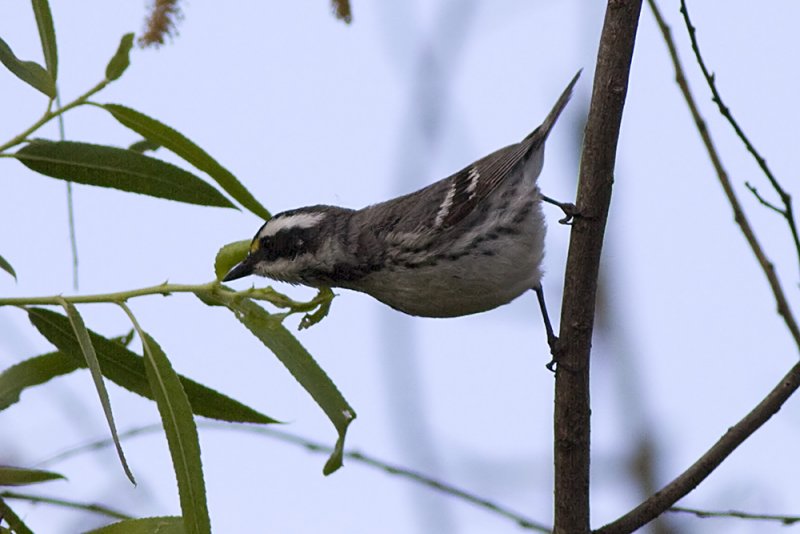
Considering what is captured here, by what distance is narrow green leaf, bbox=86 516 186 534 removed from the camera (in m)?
2.48

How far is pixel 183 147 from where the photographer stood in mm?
2969

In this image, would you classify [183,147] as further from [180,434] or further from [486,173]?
[486,173]

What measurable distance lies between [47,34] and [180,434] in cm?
111

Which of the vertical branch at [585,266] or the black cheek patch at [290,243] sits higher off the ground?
the black cheek patch at [290,243]

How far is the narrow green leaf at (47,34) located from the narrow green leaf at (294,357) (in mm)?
728

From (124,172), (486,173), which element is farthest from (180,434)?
(486,173)

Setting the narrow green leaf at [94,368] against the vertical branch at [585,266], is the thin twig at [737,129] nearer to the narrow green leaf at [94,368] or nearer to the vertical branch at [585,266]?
the vertical branch at [585,266]

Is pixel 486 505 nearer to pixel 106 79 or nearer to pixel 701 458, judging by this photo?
pixel 701 458

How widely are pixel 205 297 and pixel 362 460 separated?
4.92 ft

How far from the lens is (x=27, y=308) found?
260 centimetres

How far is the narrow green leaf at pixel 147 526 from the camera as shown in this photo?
8.13 ft

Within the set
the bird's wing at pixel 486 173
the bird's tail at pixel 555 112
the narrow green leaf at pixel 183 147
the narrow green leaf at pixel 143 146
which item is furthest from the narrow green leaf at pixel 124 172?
the bird's tail at pixel 555 112

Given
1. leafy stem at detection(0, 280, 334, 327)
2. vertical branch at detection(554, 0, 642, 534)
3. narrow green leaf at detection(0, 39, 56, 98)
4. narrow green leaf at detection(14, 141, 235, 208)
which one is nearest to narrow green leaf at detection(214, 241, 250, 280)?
leafy stem at detection(0, 280, 334, 327)

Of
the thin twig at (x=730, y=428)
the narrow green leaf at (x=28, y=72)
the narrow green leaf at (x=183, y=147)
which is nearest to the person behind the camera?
the narrow green leaf at (x=28, y=72)
